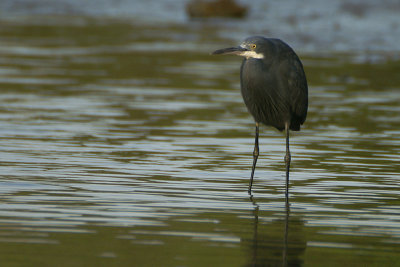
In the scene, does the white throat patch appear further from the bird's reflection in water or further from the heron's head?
the bird's reflection in water

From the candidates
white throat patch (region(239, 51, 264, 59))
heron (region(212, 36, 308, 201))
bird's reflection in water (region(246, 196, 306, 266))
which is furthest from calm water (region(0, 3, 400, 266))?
white throat patch (region(239, 51, 264, 59))

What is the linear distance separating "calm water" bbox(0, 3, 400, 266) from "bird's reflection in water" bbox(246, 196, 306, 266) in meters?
0.01

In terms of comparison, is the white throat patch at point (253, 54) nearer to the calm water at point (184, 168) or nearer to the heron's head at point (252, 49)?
the heron's head at point (252, 49)

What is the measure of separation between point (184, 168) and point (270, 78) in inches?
61.2

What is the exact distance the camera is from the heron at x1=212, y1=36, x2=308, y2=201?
363 inches

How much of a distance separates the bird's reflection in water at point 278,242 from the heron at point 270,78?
3.38 feet

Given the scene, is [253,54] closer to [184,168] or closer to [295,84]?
[295,84]

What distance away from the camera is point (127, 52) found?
74.9 feet

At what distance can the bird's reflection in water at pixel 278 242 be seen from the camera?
22.1 ft

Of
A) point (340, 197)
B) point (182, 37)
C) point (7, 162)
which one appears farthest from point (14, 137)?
point (182, 37)

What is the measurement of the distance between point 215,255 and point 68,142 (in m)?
5.32

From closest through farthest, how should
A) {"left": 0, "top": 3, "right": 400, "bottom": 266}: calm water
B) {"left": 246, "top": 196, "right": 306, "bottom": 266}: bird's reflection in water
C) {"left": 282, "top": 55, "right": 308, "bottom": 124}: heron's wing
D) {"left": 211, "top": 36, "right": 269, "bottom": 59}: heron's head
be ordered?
{"left": 246, "top": 196, "right": 306, "bottom": 266}: bird's reflection in water
{"left": 0, "top": 3, "right": 400, "bottom": 266}: calm water
{"left": 211, "top": 36, "right": 269, "bottom": 59}: heron's head
{"left": 282, "top": 55, "right": 308, "bottom": 124}: heron's wing

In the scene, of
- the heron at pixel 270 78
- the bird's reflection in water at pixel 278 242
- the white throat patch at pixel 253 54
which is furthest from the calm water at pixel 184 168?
the white throat patch at pixel 253 54

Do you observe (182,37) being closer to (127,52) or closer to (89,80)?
(127,52)
